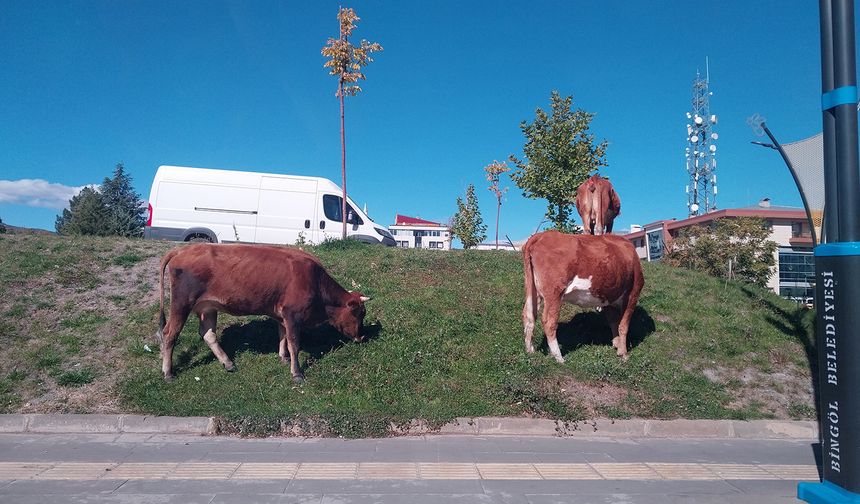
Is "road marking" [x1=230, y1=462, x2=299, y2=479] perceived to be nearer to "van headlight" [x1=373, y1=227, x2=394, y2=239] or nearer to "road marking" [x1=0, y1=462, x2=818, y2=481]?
"road marking" [x1=0, y1=462, x2=818, y2=481]

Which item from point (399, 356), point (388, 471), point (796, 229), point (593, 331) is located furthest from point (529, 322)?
point (796, 229)

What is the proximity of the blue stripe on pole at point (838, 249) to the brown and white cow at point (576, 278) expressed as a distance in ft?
17.1

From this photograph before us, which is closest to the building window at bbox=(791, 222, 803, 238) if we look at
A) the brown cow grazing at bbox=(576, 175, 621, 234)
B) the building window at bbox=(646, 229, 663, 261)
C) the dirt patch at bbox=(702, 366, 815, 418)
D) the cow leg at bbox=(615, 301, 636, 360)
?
the building window at bbox=(646, 229, 663, 261)

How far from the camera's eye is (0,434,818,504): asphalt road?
5.82m

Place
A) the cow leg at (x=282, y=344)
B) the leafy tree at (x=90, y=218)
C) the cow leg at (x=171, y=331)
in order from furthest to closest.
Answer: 1. the leafy tree at (x=90, y=218)
2. the cow leg at (x=282, y=344)
3. the cow leg at (x=171, y=331)

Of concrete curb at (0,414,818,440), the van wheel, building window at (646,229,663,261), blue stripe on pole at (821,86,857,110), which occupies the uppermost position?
building window at (646,229,663,261)

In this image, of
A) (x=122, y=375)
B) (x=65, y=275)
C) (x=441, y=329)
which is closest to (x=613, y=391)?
(x=441, y=329)

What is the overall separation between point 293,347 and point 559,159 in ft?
42.3

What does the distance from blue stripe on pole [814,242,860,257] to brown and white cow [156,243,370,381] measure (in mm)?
7149

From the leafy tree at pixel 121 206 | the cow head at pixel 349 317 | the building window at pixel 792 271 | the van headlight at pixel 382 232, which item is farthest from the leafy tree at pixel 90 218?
the building window at pixel 792 271

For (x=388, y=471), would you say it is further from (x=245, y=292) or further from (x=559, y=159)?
(x=559, y=159)

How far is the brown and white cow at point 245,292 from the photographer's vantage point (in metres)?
9.37

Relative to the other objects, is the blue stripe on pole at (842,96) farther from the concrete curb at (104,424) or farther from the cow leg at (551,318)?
the concrete curb at (104,424)

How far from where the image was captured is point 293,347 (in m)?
9.48
